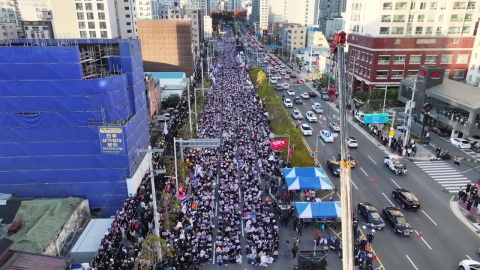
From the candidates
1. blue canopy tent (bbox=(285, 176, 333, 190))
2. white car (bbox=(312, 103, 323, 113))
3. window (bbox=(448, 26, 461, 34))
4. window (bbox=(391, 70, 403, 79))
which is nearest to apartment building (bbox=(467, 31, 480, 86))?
window (bbox=(448, 26, 461, 34))

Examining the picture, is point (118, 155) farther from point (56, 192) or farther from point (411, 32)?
point (411, 32)

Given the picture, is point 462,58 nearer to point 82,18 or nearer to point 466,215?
point 466,215

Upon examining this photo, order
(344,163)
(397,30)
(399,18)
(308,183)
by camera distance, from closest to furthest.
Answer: (344,163)
(308,183)
(399,18)
(397,30)

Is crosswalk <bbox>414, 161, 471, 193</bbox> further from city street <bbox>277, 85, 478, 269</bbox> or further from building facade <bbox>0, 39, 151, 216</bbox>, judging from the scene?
building facade <bbox>0, 39, 151, 216</bbox>

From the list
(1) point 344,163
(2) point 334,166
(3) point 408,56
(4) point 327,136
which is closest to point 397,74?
(3) point 408,56

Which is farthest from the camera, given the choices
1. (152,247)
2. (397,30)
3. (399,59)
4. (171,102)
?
(399,59)

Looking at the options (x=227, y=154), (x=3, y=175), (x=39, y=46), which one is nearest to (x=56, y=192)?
(x=3, y=175)
